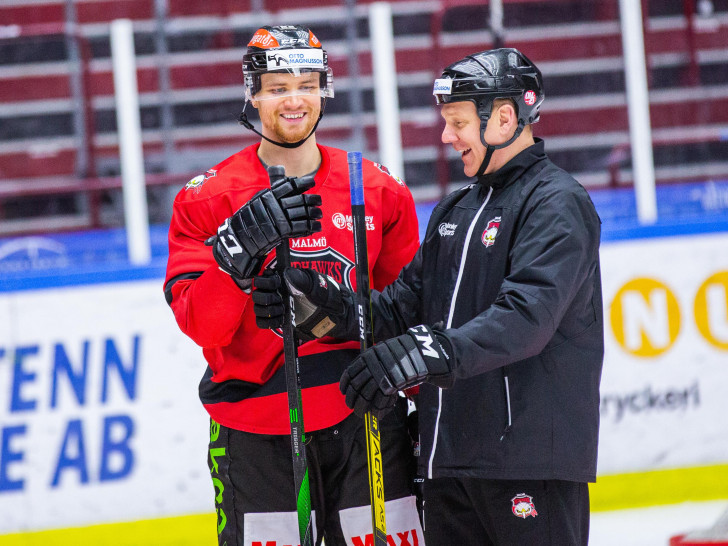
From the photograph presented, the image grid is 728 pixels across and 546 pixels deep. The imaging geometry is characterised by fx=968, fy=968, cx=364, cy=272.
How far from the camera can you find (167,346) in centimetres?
347

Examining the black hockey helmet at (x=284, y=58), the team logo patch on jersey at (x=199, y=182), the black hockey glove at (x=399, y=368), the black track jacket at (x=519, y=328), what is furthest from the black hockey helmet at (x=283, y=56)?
the black hockey glove at (x=399, y=368)

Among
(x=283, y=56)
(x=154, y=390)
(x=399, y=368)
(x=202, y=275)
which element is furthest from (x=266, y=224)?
(x=154, y=390)

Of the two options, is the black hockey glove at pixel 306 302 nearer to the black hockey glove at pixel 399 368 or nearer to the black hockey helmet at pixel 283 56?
the black hockey glove at pixel 399 368

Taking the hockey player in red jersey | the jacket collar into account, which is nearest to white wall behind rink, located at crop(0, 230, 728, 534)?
the hockey player in red jersey

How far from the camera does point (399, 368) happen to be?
169cm

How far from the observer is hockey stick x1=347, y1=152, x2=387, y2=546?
73.0 inches

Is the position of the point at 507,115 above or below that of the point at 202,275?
above

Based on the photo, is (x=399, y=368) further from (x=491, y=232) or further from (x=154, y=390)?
(x=154, y=390)

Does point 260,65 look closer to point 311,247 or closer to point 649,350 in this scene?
point 311,247

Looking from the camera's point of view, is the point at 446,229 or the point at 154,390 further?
the point at 154,390

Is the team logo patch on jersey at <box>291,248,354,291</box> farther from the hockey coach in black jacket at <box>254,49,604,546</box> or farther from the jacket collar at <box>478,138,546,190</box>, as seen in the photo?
the jacket collar at <box>478,138,546,190</box>

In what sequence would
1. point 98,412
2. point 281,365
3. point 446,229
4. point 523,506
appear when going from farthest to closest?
1. point 98,412
2. point 281,365
3. point 446,229
4. point 523,506

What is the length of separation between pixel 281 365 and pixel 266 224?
0.45m

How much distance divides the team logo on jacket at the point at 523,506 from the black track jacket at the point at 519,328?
7cm
